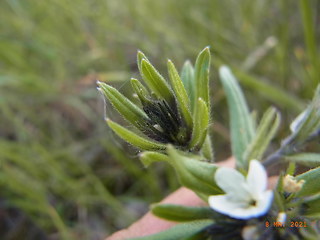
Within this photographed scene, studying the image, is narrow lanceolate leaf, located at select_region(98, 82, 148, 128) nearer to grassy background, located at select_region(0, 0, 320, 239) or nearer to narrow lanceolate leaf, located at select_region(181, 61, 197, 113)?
narrow lanceolate leaf, located at select_region(181, 61, 197, 113)

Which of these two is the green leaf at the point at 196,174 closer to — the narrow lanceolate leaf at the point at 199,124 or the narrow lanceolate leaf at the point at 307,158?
the narrow lanceolate leaf at the point at 199,124

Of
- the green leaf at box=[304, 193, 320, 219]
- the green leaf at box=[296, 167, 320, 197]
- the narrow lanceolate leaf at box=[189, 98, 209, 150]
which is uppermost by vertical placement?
the narrow lanceolate leaf at box=[189, 98, 209, 150]

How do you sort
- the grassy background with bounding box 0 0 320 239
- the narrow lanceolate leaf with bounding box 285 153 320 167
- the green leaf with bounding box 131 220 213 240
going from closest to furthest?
the green leaf with bounding box 131 220 213 240 < the narrow lanceolate leaf with bounding box 285 153 320 167 < the grassy background with bounding box 0 0 320 239

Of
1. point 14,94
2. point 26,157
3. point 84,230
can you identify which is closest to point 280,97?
point 84,230

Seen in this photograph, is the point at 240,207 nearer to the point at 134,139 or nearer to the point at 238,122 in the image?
the point at 134,139

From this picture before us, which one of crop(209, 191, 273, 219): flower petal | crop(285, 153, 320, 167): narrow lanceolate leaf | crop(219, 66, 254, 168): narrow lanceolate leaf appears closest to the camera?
crop(209, 191, 273, 219): flower petal

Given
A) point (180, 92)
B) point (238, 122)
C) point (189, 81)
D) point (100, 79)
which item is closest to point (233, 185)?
point (180, 92)

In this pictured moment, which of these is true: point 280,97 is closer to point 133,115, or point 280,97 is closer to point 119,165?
point 119,165

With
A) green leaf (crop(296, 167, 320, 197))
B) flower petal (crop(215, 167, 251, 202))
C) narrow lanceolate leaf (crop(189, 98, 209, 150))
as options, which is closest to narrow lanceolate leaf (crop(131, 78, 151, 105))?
narrow lanceolate leaf (crop(189, 98, 209, 150))
